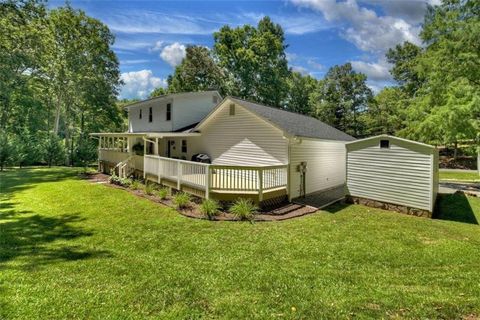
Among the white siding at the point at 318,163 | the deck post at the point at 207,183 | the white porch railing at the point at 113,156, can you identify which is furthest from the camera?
the white porch railing at the point at 113,156

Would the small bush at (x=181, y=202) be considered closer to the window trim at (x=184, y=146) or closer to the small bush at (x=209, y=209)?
the small bush at (x=209, y=209)

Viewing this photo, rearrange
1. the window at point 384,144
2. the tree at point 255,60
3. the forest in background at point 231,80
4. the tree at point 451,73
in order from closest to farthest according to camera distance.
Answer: the window at point 384,144, the tree at point 451,73, the forest in background at point 231,80, the tree at point 255,60

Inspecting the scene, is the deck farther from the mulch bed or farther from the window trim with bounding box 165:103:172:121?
the window trim with bounding box 165:103:172:121

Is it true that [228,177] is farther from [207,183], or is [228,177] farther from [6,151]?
[6,151]

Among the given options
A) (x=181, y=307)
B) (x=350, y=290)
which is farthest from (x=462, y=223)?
(x=181, y=307)

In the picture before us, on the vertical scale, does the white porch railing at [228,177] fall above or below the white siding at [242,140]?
below

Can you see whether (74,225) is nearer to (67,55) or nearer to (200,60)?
(67,55)

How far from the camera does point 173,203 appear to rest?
34.0 ft

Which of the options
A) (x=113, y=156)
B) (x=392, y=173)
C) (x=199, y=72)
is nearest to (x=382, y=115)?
(x=199, y=72)

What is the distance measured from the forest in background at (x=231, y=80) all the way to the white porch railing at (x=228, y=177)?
1006 centimetres

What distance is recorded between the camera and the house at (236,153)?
393 inches

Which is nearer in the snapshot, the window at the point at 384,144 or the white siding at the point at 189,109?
the window at the point at 384,144

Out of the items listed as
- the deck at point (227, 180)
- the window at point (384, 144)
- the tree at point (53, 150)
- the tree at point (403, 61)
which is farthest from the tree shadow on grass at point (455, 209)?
the tree at point (53, 150)

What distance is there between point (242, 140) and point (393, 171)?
21.6 feet
